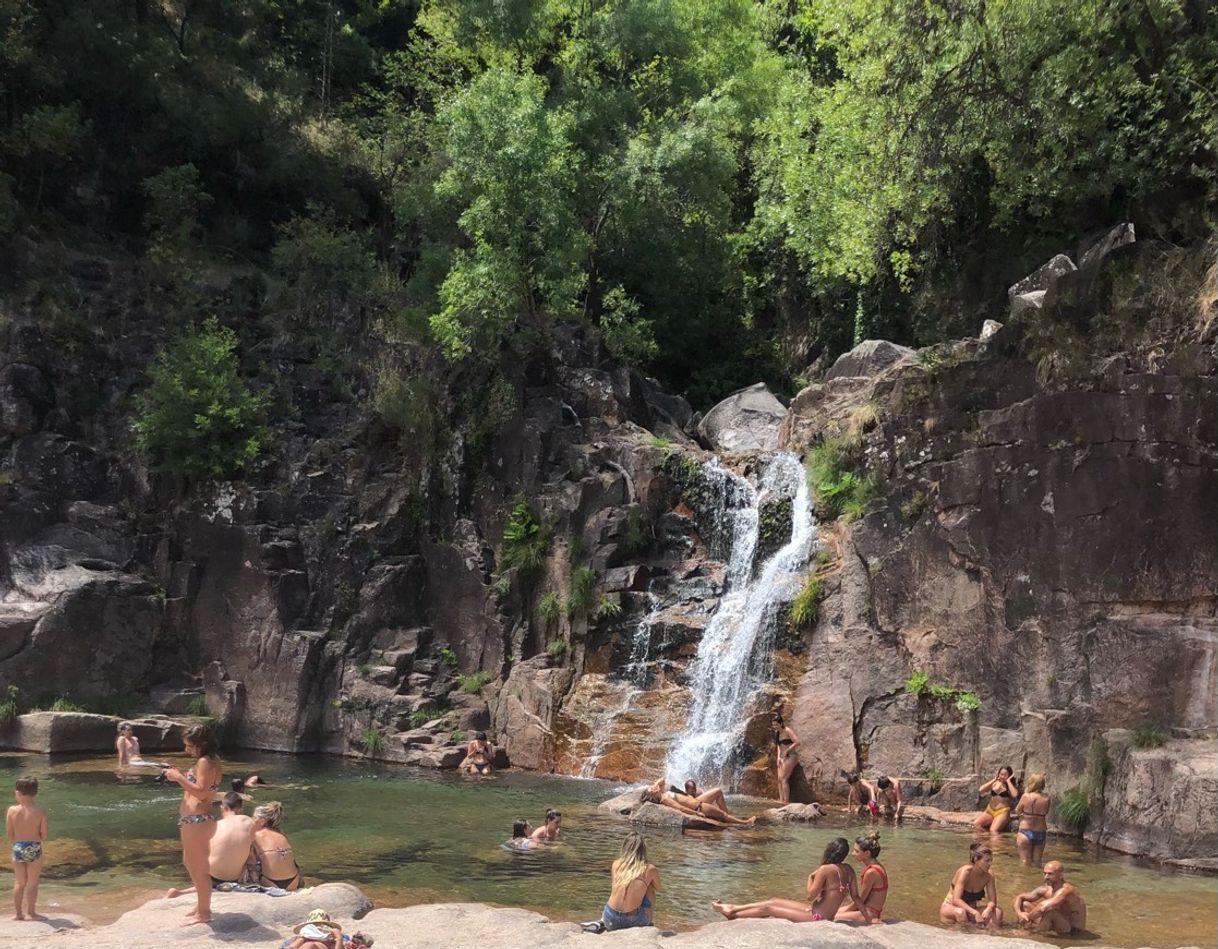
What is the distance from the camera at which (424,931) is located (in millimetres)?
9750

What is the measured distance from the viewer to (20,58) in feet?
99.2

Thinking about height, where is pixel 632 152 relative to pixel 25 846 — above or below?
above

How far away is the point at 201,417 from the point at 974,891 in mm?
19977

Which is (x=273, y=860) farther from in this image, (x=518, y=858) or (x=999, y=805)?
(x=999, y=805)

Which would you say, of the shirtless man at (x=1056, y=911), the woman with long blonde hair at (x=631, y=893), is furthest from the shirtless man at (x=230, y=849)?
the shirtless man at (x=1056, y=911)

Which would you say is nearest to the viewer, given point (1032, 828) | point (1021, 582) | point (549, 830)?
point (1032, 828)

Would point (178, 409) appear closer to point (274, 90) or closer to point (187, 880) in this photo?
point (274, 90)

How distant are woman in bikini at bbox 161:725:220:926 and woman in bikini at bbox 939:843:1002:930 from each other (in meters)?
7.01

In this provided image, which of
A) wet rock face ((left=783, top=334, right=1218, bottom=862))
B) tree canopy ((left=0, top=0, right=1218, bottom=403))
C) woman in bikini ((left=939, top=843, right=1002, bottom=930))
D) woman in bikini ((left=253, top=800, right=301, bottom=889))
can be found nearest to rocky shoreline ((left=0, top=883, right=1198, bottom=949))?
woman in bikini ((left=253, top=800, right=301, bottom=889))

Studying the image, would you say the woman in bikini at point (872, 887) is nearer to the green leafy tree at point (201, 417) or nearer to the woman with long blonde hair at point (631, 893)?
the woman with long blonde hair at point (631, 893)

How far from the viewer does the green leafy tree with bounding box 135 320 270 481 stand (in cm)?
2702

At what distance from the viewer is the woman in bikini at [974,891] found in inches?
472

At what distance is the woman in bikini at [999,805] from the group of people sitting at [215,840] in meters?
9.49

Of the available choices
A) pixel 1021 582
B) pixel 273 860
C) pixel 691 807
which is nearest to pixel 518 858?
pixel 691 807
